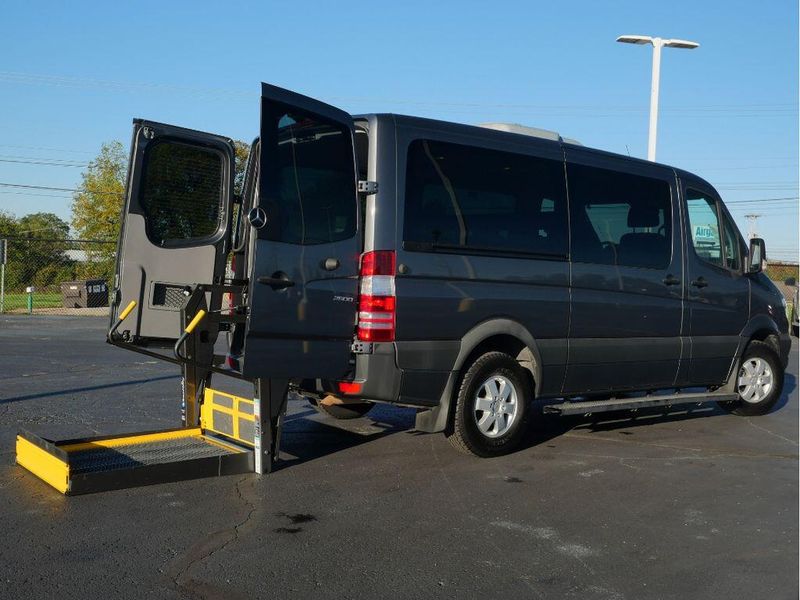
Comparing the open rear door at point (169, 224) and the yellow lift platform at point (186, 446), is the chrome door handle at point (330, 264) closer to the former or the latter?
the yellow lift platform at point (186, 446)

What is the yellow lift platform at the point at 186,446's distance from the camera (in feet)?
18.5

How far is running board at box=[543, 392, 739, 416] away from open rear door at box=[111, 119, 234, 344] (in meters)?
2.97

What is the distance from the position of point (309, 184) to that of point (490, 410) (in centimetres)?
228

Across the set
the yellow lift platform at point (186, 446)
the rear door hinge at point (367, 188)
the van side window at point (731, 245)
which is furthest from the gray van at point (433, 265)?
the yellow lift platform at point (186, 446)

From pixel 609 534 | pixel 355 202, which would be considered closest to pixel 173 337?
pixel 355 202

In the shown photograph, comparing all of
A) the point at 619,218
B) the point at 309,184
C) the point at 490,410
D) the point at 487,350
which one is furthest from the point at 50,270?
the point at 309,184

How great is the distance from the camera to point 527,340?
706cm

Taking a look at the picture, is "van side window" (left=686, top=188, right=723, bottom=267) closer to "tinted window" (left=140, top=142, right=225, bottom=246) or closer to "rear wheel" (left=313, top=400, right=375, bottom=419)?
"rear wheel" (left=313, top=400, right=375, bottom=419)

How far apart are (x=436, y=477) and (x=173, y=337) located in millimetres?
2358

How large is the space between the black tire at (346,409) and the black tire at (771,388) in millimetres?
3905

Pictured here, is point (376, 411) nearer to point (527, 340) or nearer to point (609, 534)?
point (527, 340)

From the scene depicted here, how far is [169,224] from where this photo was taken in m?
7.05

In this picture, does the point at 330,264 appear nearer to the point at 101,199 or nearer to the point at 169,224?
the point at 169,224

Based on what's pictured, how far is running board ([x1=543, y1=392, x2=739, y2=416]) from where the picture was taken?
291 inches
